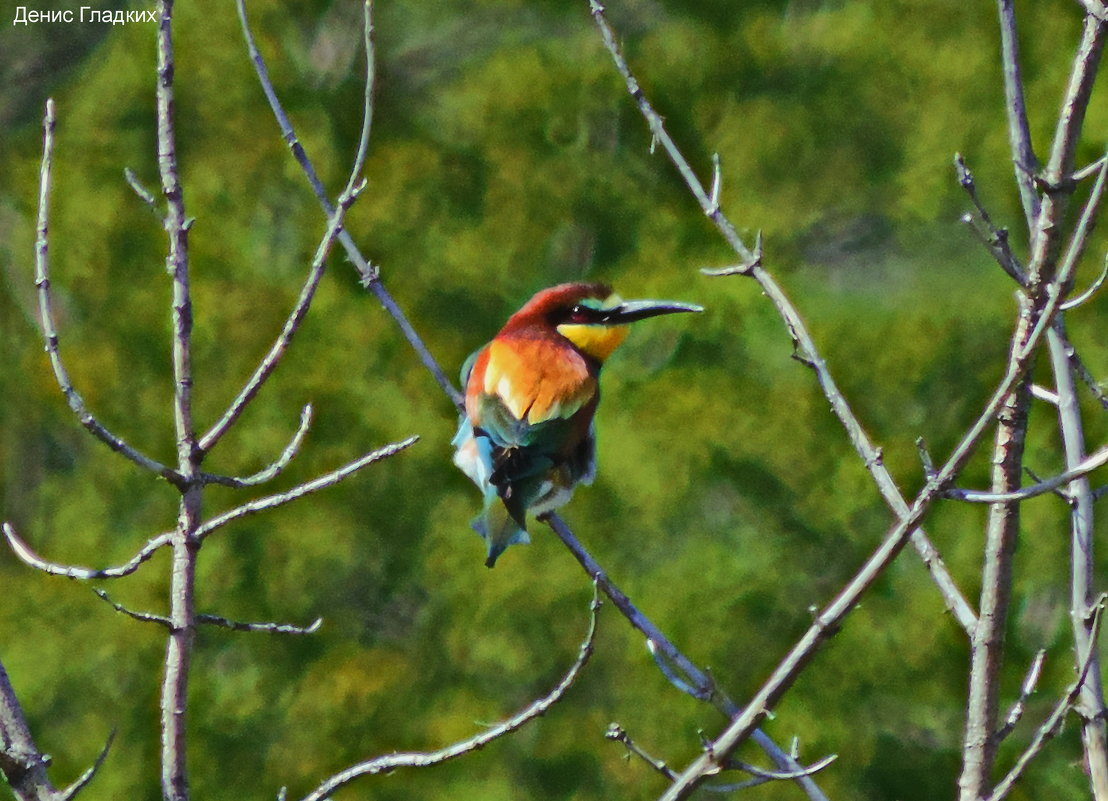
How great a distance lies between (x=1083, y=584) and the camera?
1.62 meters

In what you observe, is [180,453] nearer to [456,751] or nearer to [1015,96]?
[456,751]

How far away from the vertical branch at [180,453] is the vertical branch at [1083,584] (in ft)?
2.91

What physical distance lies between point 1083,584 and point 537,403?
0.89 meters

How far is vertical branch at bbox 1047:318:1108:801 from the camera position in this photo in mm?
1578

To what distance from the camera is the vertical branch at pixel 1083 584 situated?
5.18 ft

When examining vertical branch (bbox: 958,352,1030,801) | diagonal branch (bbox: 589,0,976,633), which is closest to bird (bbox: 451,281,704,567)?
diagonal branch (bbox: 589,0,976,633)

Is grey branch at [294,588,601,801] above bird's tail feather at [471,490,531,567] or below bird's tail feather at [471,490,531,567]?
above

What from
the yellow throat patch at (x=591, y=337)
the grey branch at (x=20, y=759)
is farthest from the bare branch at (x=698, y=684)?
the yellow throat patch at (x=591, y=337)

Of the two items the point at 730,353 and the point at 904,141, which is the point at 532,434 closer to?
the point at 730,353

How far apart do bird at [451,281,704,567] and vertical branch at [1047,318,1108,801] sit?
665 mm

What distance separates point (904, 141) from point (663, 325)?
63 centimetres

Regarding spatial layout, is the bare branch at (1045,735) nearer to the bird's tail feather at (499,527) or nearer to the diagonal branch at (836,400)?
the diagonal branch at (836,400)

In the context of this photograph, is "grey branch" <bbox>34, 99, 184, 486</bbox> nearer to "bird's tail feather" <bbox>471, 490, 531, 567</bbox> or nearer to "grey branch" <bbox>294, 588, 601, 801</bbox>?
"grey branch" <bbox>294, 588, 601, 801</bbox>

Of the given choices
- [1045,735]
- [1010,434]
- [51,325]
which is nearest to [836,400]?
[1010,434]
